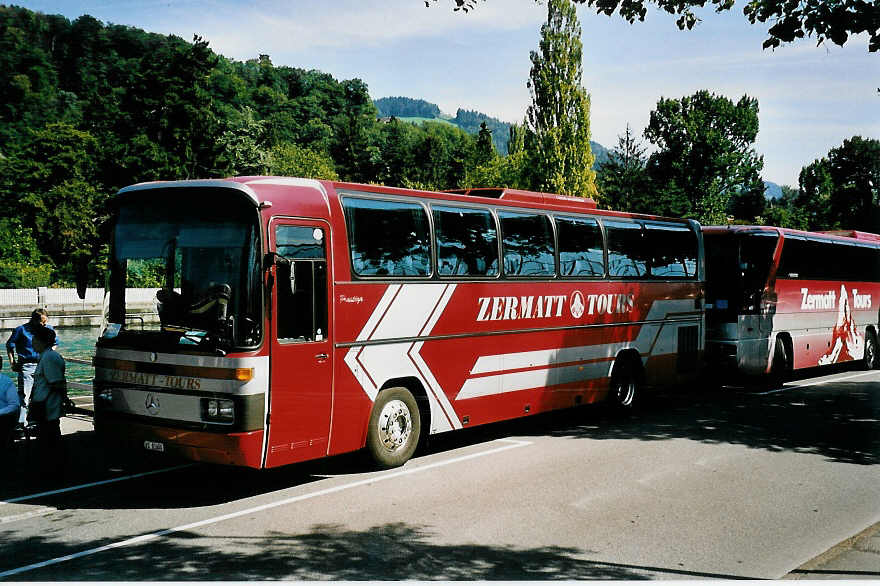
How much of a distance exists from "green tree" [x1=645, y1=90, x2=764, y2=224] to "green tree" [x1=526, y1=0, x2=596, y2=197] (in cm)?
1396

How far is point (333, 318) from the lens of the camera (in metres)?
9.60

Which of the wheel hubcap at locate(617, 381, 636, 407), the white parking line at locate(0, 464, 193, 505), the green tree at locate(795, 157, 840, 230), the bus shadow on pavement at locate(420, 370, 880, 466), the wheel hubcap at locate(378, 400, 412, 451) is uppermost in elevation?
the green tree at locate(795, 157, 840, 230)

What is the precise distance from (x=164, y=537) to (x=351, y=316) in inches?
133

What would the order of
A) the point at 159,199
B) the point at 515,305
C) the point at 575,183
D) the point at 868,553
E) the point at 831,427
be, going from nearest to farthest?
the point at 868,553 < the point at 159,199 < the point at 515,305 < the point at 831,427 < the point at 575,183

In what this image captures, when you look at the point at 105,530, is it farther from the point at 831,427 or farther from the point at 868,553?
the point at 831,427

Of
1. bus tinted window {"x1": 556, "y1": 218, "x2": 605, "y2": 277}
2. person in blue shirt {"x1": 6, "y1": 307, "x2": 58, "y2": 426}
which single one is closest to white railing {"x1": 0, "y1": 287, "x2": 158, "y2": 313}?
person in blue shirt {"x1": 6, "y1": 307, "x2": 58, "y2": 426}

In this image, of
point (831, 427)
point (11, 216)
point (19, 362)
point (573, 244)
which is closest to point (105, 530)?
point (19, 362)

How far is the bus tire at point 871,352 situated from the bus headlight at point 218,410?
20752 mm

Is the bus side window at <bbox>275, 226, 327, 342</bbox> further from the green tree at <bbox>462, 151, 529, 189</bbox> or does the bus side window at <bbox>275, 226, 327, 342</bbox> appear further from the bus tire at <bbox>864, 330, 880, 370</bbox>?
the green tree at <bbox>462, 151, 529, 189</bbox>

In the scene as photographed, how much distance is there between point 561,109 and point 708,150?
778 inches

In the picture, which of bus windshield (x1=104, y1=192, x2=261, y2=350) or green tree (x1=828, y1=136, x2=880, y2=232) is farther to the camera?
green tree (x1=828, y1=136, x2=880, y2=232)

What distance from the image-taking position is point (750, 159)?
7612cm

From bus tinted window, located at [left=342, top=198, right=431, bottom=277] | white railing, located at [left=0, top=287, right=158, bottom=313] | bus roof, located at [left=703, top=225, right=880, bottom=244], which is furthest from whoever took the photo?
white railing, located at [left=0, top=287, right=158, bottom=313]

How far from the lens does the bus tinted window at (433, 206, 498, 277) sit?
444 inches
